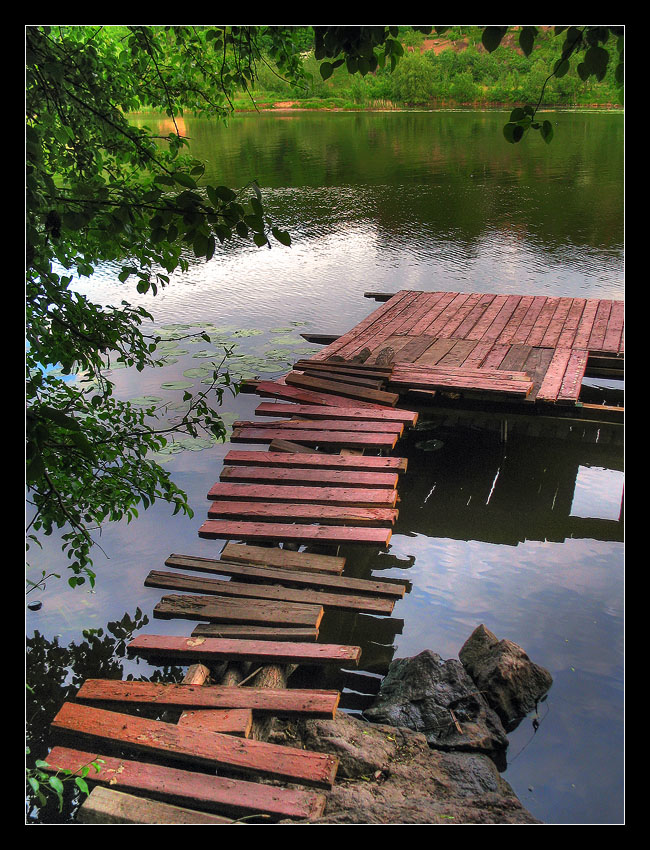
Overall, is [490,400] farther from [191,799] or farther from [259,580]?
[191,799]

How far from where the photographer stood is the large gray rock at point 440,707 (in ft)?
11.9

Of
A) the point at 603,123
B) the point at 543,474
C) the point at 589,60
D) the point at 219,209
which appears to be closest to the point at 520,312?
the point at 543,474

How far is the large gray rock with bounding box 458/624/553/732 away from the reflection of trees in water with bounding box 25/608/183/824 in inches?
69.9

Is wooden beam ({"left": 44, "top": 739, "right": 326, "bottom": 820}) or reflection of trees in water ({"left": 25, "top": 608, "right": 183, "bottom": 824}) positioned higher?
wooden beam ({"left": 44, "top": 739, "right": 326, "bottom": 820})

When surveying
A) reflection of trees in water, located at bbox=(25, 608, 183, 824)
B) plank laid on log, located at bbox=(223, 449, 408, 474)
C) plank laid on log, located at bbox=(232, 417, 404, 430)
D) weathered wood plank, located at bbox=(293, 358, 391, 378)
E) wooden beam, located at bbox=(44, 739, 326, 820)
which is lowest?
reflection of trees in water, located at bbox=(25, 608, 183, 824)

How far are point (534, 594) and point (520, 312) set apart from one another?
4.79m

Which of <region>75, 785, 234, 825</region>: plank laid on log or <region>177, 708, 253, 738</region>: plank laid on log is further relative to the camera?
<region>177, 708, 253, 738</region>: plank laid on log

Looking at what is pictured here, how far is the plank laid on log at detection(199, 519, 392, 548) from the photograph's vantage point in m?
4.58

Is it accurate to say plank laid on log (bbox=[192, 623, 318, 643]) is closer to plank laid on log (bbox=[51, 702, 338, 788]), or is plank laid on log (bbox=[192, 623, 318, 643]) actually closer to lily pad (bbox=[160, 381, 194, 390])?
plank laid on log (bbox=[51, 702, 338, 788])

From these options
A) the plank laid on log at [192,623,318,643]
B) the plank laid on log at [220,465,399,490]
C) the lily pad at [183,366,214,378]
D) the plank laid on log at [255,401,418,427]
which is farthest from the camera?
the lily pad at [183,366,214,378]

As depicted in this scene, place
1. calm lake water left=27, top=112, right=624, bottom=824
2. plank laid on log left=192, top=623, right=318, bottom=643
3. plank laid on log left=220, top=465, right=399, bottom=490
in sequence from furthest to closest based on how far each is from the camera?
plank laid on log left=220, top=465, right=399, bottom=490 < calm lake water left=27, top=112, right=624, bottom=824 < plank laid on log left=192, top=623, right=318, bottom=643

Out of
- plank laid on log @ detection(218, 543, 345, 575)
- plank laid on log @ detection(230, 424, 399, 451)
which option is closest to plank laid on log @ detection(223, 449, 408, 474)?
plank laid on log @ detection(230, 424, 399, 451)

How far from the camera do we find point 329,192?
1897 cm

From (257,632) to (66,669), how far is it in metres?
1.47
